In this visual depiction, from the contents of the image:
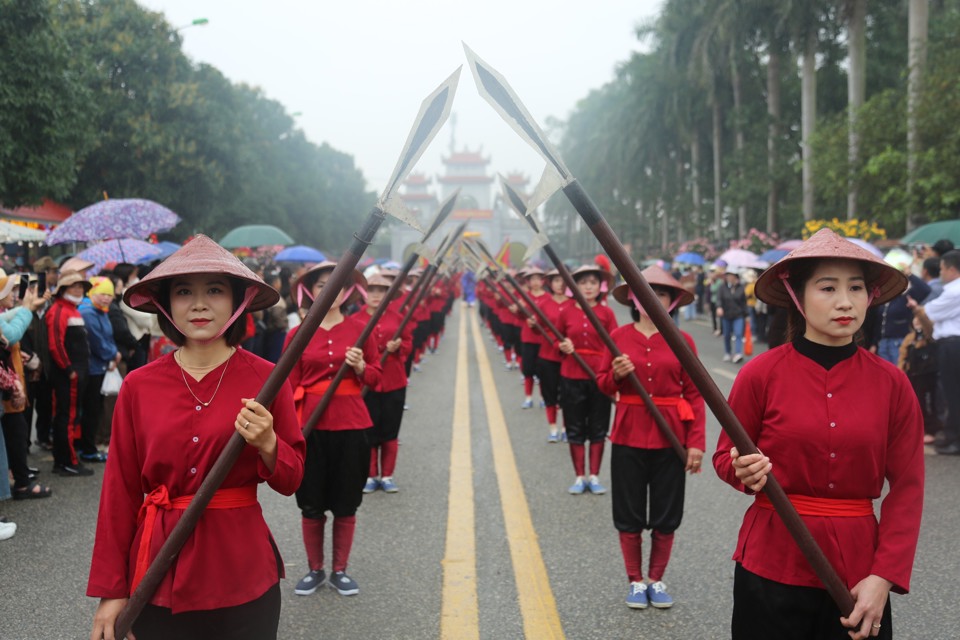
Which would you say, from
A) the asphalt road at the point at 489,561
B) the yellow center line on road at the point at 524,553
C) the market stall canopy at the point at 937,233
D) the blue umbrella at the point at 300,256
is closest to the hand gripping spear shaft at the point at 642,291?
the asphalt road at the point at 489,561

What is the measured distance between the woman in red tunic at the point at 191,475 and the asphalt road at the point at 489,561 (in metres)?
1.51

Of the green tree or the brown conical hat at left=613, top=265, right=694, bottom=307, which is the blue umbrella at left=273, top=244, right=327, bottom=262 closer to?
the green tree

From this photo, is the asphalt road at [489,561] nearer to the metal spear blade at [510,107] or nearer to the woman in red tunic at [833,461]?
the woman in red tunic at [833,461]

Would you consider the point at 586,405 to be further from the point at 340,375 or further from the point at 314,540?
the point at 314,540

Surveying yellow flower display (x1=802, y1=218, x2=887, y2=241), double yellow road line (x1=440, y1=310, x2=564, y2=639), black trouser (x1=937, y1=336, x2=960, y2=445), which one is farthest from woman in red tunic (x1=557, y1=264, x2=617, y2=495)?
yellow flower display (x1=802, y1=218, x2=887, y2=241)

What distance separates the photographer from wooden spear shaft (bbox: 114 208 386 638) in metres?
2.49

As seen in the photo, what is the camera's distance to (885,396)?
262cm

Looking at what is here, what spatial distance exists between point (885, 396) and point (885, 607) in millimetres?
663

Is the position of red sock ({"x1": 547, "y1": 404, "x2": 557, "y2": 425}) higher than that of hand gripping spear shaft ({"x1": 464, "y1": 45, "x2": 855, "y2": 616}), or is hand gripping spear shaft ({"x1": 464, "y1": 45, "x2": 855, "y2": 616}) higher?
hand gripping spear shaft ({"x1": 464, "y1": 45, "x2": 855, "y2": 616})

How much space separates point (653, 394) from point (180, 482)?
2852 mm

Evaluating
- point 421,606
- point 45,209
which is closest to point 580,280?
point 421,606

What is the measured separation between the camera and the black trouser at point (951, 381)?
7.91 m

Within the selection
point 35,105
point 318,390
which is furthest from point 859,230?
point 318,390

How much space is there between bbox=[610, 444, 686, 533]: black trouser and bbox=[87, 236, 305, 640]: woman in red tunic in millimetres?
2288
